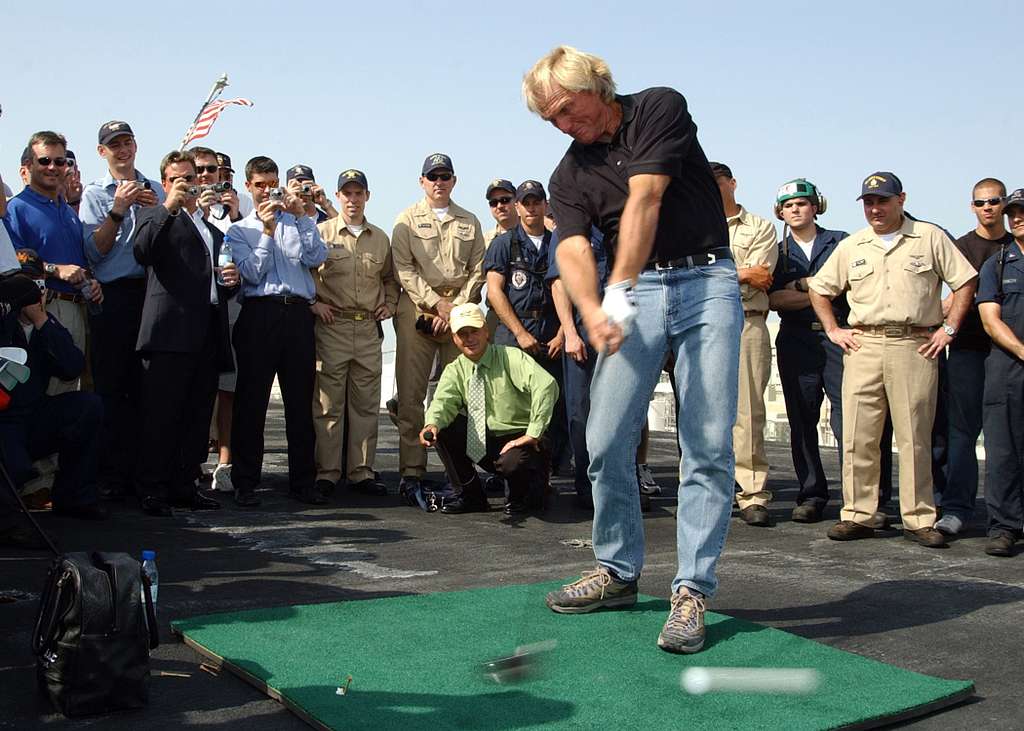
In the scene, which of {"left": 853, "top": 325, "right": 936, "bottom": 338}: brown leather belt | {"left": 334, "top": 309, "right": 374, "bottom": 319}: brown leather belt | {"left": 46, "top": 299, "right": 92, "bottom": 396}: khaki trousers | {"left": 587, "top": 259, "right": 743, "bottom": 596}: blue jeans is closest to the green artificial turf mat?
{"left": 587, "top": 259, "right": 743, "bottom": 596}: blue jeans

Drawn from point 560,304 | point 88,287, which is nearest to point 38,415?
point 88,287

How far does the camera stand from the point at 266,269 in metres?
7.99

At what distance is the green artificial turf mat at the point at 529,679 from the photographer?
356 centimetres

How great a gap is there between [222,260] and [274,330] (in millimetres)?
586

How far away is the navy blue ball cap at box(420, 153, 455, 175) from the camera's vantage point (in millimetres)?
9070

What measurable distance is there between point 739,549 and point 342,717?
3.57 meters

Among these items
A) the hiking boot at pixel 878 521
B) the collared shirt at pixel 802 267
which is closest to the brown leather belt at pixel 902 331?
the collared shirt at pixel 802 267

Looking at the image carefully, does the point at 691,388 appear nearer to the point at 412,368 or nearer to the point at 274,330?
the point at 274,330

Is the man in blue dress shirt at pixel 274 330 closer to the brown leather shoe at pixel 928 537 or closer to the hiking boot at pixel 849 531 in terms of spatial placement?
the hiking boot at pixel 849 531

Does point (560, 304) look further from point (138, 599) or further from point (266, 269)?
point (138, 599)

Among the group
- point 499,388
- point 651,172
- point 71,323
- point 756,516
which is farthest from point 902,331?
point 71,323

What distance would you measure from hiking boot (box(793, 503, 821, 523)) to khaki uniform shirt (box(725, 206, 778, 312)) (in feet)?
4.28

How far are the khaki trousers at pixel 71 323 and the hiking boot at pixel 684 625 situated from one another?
452 centimetres

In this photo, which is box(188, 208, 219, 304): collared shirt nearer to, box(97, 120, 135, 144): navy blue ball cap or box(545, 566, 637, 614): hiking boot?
box(97, 120, 135, 144): navy blue ball cap
